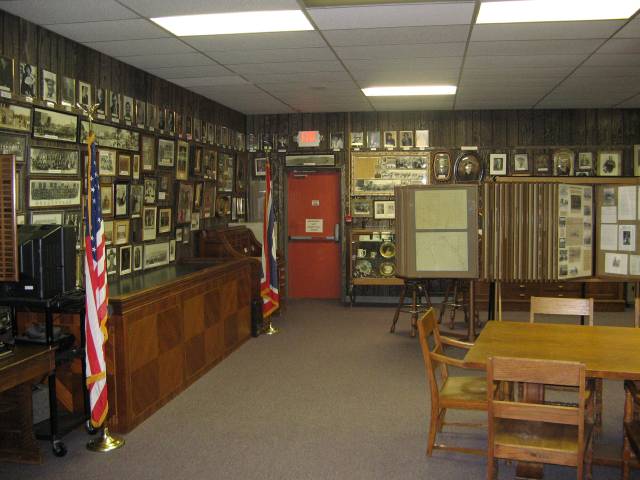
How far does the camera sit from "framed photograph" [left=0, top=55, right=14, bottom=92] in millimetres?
4484

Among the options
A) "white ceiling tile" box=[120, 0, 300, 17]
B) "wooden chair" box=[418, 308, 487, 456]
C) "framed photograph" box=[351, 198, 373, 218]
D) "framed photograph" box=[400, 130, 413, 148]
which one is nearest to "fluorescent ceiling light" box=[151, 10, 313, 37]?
"white ceiling tile" box=[120, 0, 300, 17]

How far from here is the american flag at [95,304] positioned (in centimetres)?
422

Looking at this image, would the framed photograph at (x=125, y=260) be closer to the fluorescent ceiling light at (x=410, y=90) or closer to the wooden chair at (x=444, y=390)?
the wooden chair at (x=444, y=390)

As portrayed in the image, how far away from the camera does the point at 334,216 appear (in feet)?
33.1

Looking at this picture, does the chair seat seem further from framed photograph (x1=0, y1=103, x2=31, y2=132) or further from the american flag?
framed photograph (x1=0, y1=103, x2=31, y2=132)

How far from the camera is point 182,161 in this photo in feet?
24.2

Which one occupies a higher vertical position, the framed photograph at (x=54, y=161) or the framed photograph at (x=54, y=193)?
the framed photograph at (x=54, y=161)

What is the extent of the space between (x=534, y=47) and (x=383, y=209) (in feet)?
14.3

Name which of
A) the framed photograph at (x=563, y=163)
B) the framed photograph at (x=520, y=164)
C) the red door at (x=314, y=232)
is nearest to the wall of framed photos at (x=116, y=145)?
the red door at (x=314, y=232)

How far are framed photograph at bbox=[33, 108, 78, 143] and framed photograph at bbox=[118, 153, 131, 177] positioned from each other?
75 cm

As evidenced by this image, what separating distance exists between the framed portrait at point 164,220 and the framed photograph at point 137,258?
49 cm

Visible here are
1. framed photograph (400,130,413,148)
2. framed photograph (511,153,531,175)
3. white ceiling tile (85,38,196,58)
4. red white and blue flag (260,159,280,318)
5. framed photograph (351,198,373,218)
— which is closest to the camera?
white ceiling tile (85,38,196,58)

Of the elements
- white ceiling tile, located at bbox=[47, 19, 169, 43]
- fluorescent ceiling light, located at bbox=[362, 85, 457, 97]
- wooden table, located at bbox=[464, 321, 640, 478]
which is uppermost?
fluorescent ceiling light, located at bbox=[362, 85, 457, 97]

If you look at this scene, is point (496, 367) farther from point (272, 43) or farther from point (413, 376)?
point (272, 43)
